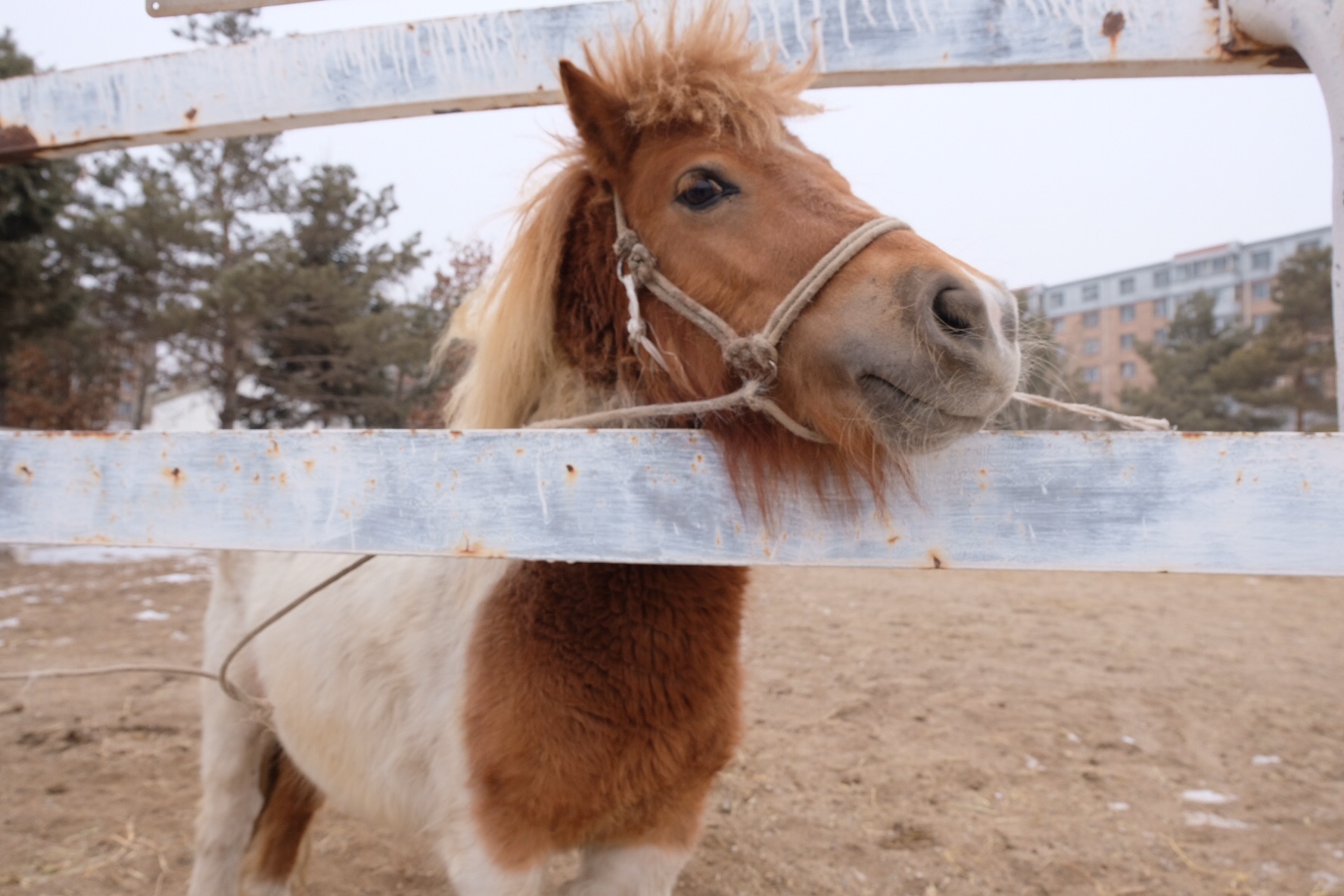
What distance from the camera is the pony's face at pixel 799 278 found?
4.05 feet

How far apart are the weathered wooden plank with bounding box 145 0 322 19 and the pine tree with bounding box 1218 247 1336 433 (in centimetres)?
2249

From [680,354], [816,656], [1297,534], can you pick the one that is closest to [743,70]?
[680,354]

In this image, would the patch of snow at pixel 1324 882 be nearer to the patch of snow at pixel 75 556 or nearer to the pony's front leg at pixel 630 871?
the pony's front leg at pixel 630 871

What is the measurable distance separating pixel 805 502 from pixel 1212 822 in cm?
331

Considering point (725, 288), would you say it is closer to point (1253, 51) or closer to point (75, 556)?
point (1253, 51)

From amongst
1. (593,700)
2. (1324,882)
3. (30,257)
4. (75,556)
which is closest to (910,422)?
(593,700)

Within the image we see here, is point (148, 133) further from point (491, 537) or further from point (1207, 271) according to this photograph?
point (1207, 271)

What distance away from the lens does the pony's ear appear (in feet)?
5.39

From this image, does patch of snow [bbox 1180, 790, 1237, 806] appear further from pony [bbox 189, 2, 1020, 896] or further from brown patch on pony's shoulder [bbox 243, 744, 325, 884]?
brown patch on pony's shoulder [bbox 243, 744, 325, 884]

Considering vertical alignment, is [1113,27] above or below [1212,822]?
above

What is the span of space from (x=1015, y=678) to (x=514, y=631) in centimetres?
442

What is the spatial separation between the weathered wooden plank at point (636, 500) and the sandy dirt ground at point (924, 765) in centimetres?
137

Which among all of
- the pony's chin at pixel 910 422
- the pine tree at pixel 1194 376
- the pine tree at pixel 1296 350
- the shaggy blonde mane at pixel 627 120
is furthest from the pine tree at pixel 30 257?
the pine tree at pixel 1296 350

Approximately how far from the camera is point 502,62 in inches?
70.2
